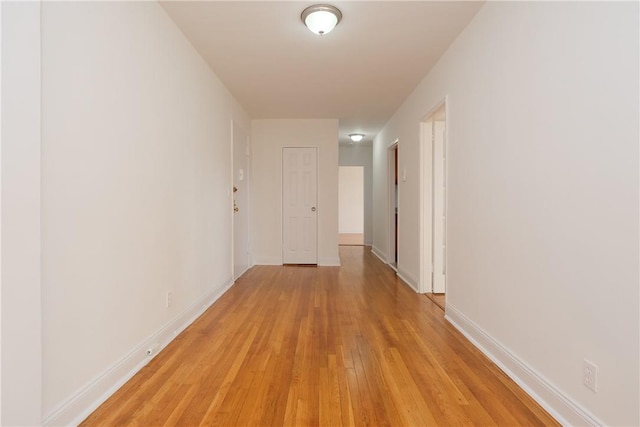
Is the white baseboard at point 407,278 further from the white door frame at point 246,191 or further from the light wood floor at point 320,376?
the white door frame at point 246,191

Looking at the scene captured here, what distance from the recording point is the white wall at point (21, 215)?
3.96 feet

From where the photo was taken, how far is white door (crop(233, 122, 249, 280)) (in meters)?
4.70

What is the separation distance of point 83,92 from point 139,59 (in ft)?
2.16

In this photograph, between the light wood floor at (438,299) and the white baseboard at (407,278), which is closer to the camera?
the light wood floor at (438,299)

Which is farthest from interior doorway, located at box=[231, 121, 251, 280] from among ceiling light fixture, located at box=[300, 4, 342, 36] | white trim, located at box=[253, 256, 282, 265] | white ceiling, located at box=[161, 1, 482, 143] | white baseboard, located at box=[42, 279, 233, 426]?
ceiling light fixture, located at box=[300, 4, 342, 36]

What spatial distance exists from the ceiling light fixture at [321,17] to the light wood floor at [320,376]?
7.86 feet

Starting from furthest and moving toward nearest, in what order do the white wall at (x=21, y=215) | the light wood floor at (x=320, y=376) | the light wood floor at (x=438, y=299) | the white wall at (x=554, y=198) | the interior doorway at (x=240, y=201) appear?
the interior doorway at (x=240, y=201) → the light wood floor at (x=438, y=299) → the light wood floor at (x=320, y=376) → the white wall at (x=554, y=198) → the white wall at (x=21, y=215)

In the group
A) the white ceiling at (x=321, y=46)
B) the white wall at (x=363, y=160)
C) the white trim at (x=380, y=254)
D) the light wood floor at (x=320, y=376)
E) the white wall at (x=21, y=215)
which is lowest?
the light wood floor at (x=320, y=376)

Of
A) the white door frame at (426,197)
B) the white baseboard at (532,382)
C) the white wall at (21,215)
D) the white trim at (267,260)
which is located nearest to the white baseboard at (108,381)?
the white wall at (21,215)

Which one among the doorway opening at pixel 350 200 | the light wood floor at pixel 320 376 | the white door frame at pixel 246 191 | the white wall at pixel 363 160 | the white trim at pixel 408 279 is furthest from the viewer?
the doorway opening at pixel 350 200

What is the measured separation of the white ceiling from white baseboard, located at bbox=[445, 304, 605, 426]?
241 centimetres

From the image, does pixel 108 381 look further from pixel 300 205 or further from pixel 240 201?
pixel 300 205

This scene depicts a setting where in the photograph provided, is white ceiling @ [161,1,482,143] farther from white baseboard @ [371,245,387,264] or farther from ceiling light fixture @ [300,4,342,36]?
white baseboard @ [371,245,387,264]

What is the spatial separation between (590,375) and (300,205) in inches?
189
